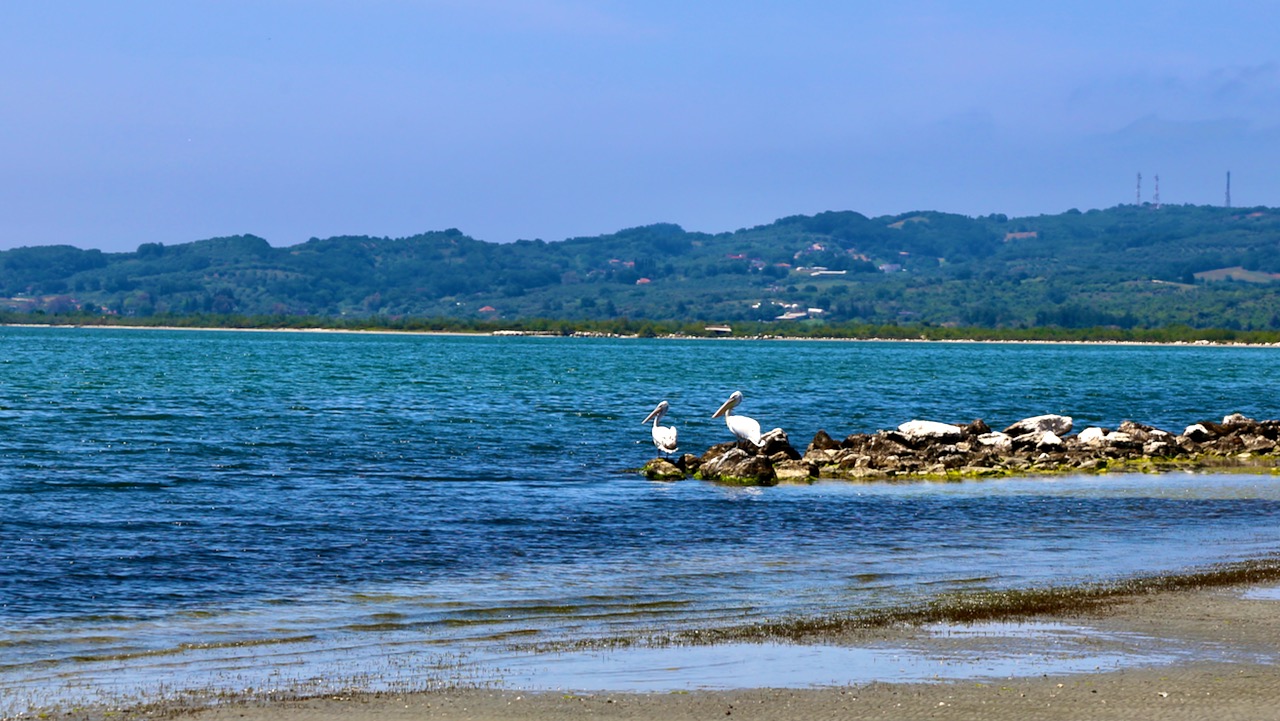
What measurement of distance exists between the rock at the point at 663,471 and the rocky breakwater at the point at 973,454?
0.02 m

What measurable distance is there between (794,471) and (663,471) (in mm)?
2597

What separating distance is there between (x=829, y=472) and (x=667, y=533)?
899 centimetres

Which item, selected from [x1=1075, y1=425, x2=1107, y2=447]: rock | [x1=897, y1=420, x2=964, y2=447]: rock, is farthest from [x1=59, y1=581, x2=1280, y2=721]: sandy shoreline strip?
[x1=1075, y1=425, x2=1107, y2=447]: rock

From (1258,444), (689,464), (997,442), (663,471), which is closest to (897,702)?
(663,471)

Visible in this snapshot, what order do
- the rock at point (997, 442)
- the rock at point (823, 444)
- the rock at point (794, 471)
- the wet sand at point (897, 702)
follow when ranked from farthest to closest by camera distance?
the rock at point (997, 442), the rock at point (823, 444), the rock at point (794, 471), the wet sand at point (897, 702)

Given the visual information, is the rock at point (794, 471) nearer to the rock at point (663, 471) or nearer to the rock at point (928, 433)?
the rock at point (663, 471)

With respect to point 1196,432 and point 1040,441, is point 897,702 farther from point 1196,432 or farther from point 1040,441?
point 1196,432

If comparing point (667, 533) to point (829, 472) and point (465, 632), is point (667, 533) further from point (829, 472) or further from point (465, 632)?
point (829, 472)

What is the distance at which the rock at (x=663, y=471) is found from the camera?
89.7 feet

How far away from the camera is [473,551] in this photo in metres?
17.7

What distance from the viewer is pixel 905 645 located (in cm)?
1163

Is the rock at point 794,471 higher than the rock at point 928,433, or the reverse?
the rock at point 928,433

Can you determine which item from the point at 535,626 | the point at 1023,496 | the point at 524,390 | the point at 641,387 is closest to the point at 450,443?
the point at 1023,496

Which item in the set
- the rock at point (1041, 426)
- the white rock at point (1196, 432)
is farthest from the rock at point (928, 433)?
the white rock at point (1196, 432)
